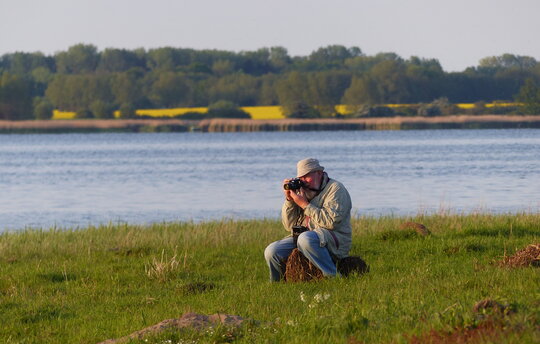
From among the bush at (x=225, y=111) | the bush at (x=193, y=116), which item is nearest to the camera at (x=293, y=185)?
the bush at (x=193, y=116)

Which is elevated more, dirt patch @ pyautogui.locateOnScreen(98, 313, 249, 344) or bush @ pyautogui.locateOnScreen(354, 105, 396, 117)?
dirt patch @ pyautogui.locateOnScreen(98, 313, 249, 344)

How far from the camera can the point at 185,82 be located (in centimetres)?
13912

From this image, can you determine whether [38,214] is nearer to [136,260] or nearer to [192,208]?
[192,208]

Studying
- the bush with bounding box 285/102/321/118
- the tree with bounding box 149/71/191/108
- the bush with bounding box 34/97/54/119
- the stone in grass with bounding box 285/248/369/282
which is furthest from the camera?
the tree with bounding box 149/71/191/108

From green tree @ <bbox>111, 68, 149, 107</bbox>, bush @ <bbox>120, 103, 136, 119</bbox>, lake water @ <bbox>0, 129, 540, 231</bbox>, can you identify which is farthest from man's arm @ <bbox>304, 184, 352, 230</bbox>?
green tree @ <bbox>111, 68, 149, 107</bbox>

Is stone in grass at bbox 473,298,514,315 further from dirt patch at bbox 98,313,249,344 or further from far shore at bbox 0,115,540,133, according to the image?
far shore at bbox 0,115,540,133

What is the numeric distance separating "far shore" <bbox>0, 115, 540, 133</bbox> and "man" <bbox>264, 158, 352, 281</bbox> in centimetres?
10018

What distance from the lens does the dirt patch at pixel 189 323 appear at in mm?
7792

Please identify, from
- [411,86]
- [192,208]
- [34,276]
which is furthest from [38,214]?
[411,86]

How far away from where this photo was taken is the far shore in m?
113

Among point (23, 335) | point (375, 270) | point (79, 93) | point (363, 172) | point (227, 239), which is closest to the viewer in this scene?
point (23, 335)

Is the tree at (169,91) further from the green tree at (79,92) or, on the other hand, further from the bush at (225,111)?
the bush at (225,111)

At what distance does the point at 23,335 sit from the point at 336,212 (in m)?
3.40

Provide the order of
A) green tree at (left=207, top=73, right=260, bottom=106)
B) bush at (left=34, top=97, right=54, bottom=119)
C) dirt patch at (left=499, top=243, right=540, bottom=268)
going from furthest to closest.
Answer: green tree at (left=207, top=73, right=260, bottom=106) < bush at (left=34, top=97, right=54, bottom=119) < dirt patch at (left=499, top=243, right=540, bottom=268)
